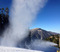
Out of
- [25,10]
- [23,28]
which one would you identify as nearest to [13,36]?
[23,28]

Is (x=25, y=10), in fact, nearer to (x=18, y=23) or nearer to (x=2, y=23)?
(x=18, y=23)

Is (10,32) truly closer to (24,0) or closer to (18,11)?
(18,11)

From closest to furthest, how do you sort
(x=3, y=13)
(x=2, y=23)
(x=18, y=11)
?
1. (x=18, y=11)
2. (x=2, y=23)
3. (x=3, y=13)

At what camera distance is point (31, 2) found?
15.4 meters

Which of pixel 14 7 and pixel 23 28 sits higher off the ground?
pixel 14 7

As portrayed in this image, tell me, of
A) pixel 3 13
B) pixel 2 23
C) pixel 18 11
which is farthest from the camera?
pixel 3 13

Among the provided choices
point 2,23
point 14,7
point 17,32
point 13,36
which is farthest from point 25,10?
point 2,23

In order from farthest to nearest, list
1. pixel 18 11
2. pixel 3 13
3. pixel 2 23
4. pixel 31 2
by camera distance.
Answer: pixel 3 13 → pixel 2 23 → pixel 18 11 → pixel 31 2

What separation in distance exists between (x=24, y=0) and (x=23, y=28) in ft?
16.0

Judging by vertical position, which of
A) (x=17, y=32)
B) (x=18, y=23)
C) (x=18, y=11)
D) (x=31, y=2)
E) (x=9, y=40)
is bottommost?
(x=9, y=40)

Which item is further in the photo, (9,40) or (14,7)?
(14,7)

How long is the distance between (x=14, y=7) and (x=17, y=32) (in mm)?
4790

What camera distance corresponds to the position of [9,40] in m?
15.8

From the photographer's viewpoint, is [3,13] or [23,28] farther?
[3,13]
